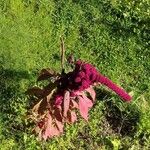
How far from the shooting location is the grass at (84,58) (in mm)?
5145

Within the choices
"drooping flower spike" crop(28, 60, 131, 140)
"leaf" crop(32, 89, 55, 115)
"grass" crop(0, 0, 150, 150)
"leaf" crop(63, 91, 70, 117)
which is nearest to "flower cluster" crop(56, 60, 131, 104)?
"drooping flower spike" crop(28, 60, 131, 140)

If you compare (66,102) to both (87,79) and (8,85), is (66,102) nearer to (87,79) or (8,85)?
(87,79)

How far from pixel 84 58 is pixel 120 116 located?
828 mm

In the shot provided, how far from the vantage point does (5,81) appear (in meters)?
5.33

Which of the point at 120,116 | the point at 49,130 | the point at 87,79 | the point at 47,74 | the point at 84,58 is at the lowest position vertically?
the point at 49,130

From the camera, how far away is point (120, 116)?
17.9 feet

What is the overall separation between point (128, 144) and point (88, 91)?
1.07m

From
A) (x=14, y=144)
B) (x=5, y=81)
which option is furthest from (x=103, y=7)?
(x=14, y=144)

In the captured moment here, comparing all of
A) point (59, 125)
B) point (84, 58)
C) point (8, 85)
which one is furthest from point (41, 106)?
point (84, 58)

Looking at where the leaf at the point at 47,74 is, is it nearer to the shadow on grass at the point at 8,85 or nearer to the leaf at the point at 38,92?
the leaf at the point at 38,92

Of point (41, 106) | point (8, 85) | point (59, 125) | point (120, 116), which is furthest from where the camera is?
point (120, 116)

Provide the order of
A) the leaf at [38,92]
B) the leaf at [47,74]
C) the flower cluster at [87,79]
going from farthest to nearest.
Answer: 1. the leaf at [38,92]
2. the leaf at [47,74]
3. the flower cluster at [87,79]

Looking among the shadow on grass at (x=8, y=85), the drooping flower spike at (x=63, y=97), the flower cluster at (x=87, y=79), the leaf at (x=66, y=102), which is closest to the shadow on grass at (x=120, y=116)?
the drooping flower spike at (x=63, y=97)

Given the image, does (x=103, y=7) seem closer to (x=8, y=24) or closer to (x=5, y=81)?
(x=8, y=24)
